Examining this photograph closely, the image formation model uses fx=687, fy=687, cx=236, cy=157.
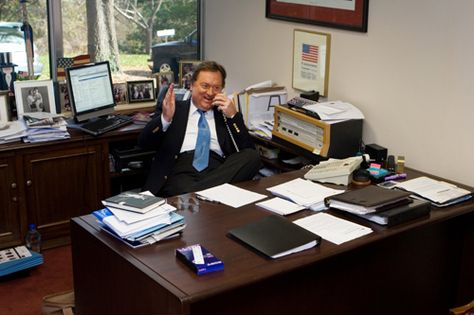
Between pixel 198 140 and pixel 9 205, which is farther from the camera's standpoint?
pixel 9 205

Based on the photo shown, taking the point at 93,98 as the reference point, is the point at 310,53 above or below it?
above

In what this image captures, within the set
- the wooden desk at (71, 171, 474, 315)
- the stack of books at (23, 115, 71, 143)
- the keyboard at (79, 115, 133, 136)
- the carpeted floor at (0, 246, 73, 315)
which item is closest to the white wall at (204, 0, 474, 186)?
the wooden desk at (71, 171, 474, 315)

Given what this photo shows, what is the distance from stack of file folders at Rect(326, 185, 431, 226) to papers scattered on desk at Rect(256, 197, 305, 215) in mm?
162

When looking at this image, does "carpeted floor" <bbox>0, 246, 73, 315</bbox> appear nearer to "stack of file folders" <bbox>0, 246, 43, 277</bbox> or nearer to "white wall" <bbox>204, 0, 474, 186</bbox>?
"stack of file folders" <bbox>0, 246, 43, 277</bbox>

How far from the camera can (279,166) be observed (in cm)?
430

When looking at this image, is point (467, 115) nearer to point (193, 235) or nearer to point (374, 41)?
point (374, 41)

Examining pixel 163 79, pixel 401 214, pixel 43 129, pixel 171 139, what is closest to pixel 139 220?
pixel 401 214

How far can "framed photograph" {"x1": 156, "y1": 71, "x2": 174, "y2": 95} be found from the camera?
17.2 feet

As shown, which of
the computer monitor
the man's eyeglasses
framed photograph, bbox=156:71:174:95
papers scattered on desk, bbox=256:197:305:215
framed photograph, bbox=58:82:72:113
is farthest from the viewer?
framed photograph, bbox=156:71:174:95

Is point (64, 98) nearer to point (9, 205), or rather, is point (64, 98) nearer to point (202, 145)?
point (9, 205)

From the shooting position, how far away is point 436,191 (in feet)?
11.2

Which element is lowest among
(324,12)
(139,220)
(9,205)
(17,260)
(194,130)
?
(17,260)

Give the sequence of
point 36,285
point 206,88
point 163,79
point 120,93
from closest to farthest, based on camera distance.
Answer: point 36,285, point 206,88, point 120,93, point 163,79

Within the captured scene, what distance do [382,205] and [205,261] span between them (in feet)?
2.99
